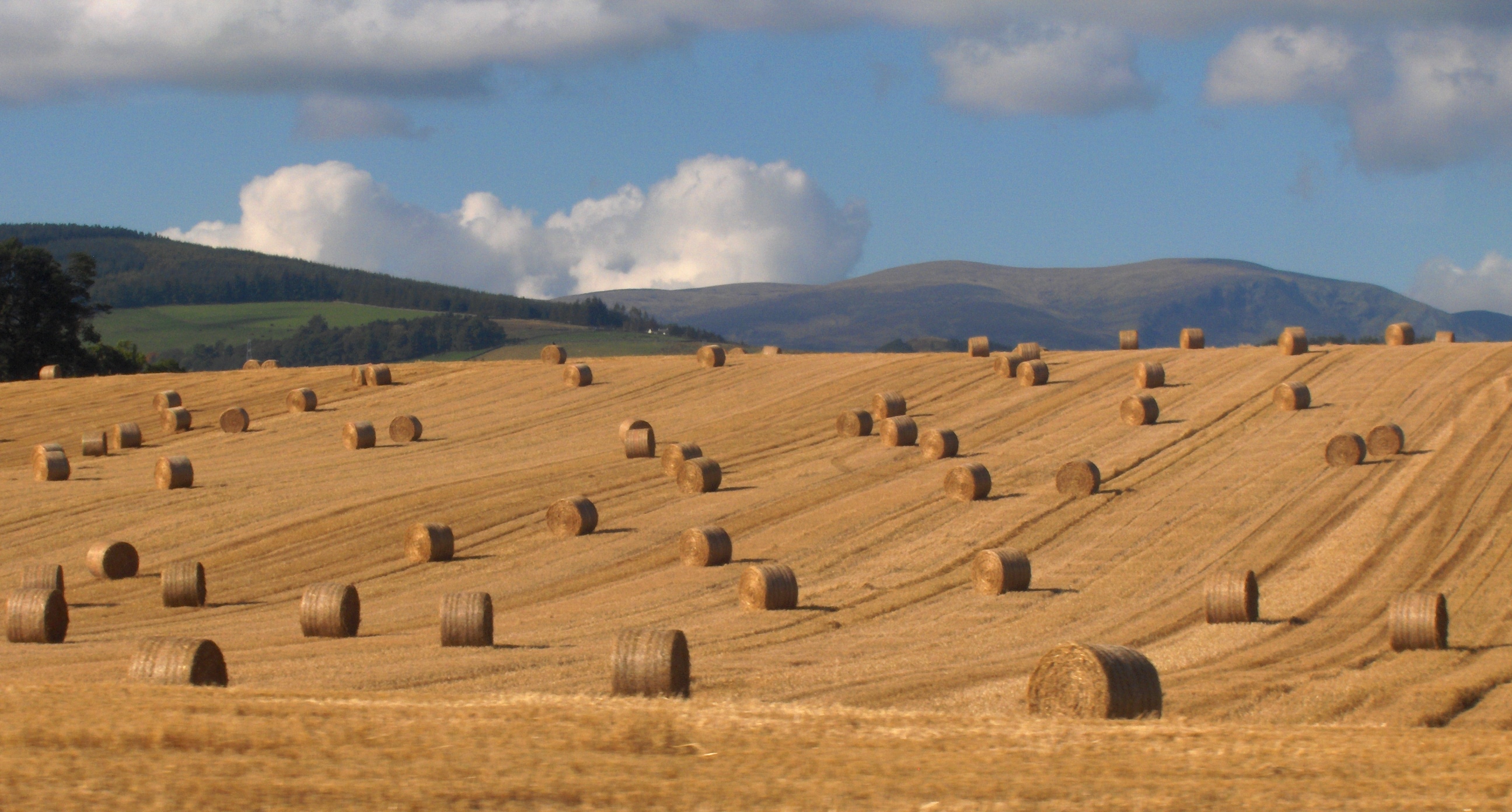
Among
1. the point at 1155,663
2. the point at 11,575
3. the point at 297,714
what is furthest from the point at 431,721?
the point at 11,575

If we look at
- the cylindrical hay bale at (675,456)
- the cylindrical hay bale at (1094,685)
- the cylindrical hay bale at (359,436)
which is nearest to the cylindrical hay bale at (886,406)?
the cylindrical hay bale at (675,456)

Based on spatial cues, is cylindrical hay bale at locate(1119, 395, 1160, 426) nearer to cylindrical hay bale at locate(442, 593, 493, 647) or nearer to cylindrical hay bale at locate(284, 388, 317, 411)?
cylindrical hay bale at locate(442, 593, 493, 647)

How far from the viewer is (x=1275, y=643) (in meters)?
19.5

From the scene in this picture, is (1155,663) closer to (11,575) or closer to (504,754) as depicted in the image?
(504,754)

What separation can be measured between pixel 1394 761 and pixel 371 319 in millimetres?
115991

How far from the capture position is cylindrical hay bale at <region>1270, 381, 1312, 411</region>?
35.3 metres

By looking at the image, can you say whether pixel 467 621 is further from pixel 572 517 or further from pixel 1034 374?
pixel 1034 374

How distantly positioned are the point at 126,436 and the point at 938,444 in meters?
20.9

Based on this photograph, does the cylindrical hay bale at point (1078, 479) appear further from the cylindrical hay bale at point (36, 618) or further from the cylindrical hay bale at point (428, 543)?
the cylindrical hay bale at point (36, 618)

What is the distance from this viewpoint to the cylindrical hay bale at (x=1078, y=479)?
2933 centimetres

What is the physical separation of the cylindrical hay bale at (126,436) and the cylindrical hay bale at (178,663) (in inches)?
1079

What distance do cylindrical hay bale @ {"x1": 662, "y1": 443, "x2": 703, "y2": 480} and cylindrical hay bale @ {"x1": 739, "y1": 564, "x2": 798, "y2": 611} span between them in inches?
410

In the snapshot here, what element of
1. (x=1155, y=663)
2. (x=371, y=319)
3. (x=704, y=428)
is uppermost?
(x=371, y=319)

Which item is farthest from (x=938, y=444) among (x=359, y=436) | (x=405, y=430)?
(x=359, y=436)
